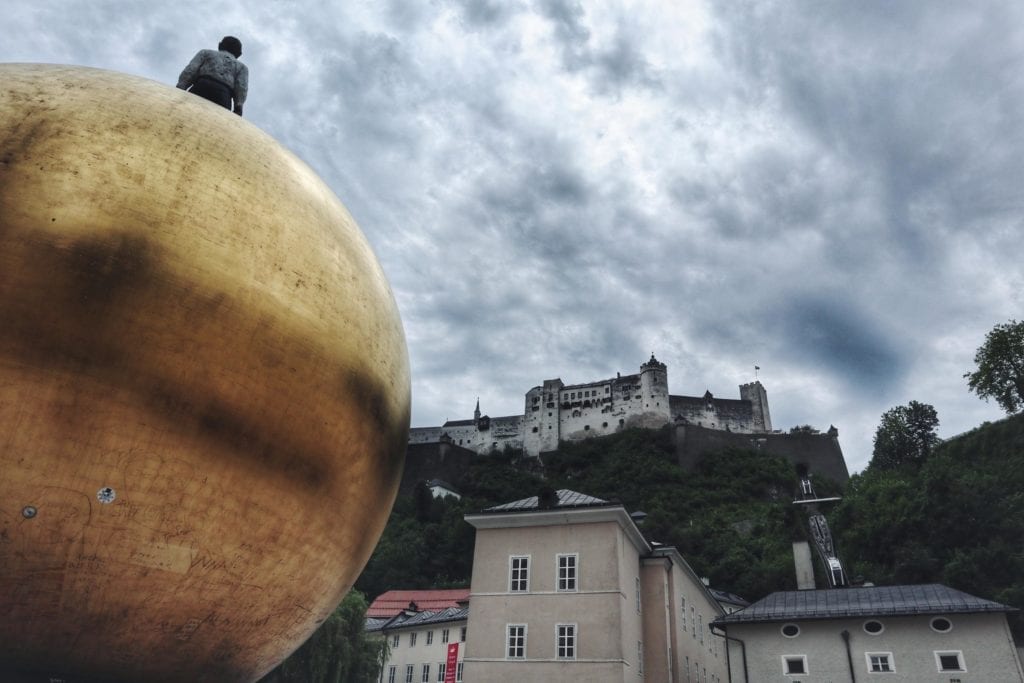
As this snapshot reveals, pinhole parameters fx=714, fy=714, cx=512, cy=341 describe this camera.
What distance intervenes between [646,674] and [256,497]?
26.2 metres

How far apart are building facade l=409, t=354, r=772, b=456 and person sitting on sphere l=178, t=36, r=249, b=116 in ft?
306

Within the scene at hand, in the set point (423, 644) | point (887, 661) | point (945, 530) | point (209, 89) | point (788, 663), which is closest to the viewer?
point (209, 89)

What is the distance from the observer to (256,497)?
142 inches

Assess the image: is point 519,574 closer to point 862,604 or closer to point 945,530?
point 862,604

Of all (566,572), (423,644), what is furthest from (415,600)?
(566,572)

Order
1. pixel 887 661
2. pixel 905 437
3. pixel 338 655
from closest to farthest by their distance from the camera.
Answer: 1. pixel 887 661
2. pixel 338 655
3. pixel 905 437

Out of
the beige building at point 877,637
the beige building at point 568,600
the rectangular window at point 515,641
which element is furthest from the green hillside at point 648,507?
the rectangular window at point 515,641

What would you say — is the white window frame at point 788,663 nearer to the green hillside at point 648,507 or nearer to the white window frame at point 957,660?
the white window frame at point 957,660

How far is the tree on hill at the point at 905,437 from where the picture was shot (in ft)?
234

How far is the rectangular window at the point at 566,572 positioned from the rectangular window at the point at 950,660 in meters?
12.6

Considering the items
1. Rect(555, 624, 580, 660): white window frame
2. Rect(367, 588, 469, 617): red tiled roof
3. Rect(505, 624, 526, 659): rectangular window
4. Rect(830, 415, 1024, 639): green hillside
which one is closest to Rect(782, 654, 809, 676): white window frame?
Rect(555, 624, 580, 660): white window frame

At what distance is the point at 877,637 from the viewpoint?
25.4 metres

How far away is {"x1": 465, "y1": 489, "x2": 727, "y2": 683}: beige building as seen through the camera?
77.4 ft

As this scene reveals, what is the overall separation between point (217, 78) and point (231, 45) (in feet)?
1.69
